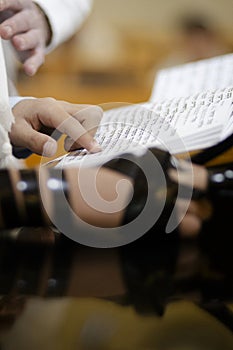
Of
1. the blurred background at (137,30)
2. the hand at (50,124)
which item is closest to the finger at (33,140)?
the hand at (50,124)

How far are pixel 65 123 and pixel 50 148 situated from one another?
0.05ft

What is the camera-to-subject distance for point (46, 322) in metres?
→ 0.23

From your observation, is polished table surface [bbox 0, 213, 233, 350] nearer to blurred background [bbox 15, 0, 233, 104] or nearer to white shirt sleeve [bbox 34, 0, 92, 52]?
white shirt sleeve [bbox 34, 0, 92, 52]

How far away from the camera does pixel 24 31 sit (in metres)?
0.36

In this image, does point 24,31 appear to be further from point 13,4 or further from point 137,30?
point 137,30

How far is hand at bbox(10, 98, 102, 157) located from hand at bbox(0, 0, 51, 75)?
0.05 meters

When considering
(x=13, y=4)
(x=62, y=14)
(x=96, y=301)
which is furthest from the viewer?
(x=62, y=14)

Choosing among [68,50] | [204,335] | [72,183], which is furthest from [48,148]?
[68,50]

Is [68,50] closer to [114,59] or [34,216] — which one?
[114,59]

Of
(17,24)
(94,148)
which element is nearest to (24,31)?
(17,24)

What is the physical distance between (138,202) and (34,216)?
55 mm

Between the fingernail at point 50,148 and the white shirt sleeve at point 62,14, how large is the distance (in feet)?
0.52

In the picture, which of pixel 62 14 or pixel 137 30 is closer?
pixel 62 14

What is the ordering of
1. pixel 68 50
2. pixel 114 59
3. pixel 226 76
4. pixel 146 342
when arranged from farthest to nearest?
pixel 114 59 → pixel 68 50 → pixel 226 76 → pixel 146 342
